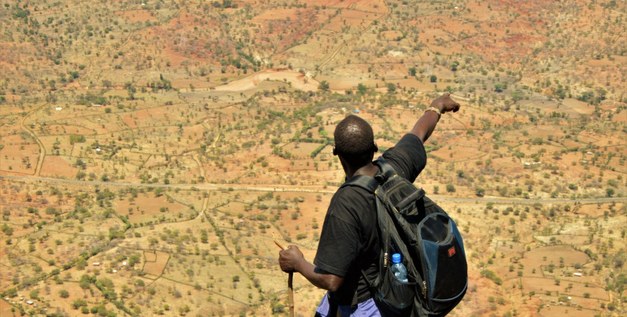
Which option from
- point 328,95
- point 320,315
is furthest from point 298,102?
point 320,315

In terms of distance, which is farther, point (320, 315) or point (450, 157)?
point (450, 157)

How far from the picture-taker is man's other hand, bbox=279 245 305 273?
4941 millimetres

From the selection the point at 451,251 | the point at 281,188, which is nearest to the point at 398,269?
the point at 451,251

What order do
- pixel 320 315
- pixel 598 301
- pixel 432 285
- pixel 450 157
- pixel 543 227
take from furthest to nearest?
pixel 450 157, pixel 543 227, pixel 598 301, pixel 320 315, pixel 432 285

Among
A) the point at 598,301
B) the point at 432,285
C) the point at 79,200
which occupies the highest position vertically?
the point at 432,285

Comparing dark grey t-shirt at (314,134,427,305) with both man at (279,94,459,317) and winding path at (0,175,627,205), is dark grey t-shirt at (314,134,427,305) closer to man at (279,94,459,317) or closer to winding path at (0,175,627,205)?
man at (279,94,459,317)

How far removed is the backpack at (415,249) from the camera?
4.62 m

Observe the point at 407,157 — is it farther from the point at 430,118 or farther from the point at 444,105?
the point at 444,105

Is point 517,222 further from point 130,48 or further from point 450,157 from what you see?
point 130,48

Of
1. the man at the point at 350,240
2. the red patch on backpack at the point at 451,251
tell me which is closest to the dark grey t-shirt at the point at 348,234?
the man at the point at 350,240

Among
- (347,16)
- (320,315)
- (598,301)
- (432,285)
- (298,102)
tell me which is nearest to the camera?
(432,285)

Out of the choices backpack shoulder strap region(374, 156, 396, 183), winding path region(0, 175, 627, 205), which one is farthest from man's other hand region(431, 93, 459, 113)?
winding path region(0, 175, 627, 205)

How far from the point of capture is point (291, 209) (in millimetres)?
28703

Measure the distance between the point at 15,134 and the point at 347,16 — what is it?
23090 millimetres
